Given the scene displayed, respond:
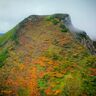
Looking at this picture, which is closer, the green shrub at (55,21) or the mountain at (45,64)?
the mountain at (45,64)

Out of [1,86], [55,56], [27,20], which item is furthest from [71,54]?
[27,20]

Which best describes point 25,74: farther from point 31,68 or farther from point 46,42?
point 46,42

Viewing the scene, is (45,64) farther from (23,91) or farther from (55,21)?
(55,21)

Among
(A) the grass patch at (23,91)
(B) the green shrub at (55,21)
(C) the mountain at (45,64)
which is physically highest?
(B) the green shrub at (55,21)

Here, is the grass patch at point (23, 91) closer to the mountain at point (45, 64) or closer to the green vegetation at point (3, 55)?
the mountain at point (45, 64)

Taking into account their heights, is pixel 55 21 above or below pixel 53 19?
below

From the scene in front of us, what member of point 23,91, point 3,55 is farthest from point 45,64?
point 3,55

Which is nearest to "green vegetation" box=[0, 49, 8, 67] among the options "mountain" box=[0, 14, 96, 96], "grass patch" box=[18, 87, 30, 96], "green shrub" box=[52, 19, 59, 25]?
"mountain" box=[0, 14, 96, 96]

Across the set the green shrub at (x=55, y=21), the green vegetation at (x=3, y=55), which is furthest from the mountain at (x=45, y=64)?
the green shrub at (x=55, y=21)
